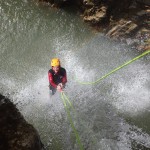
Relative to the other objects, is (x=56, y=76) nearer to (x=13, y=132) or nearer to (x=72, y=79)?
(x=72, y=79)

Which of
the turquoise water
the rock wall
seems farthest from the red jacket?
the rock wall

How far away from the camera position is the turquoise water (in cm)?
690

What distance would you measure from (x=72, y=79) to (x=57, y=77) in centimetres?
126

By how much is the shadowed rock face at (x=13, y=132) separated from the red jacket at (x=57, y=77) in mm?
2854

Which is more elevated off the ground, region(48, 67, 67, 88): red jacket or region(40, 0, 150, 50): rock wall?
region(40, 0, 150, 50): rock wall

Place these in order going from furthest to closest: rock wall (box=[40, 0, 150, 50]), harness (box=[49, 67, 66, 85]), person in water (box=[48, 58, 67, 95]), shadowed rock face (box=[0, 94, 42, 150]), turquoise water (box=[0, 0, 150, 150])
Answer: rock wall (box=[40, 0, 150, 50])
harness (box=[49, 67, 66, 85])
person in water (box=[48, 58, 67, 95])
turquoise water (box=[0, 0, 150, 150])
shadowed rock face (box=[0, 94, 42, 150])

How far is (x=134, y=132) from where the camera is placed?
22.4 feet

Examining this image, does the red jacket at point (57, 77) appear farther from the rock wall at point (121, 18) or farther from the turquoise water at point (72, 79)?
the rock wall at point (121, 18)

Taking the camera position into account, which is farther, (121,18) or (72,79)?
(121,18)

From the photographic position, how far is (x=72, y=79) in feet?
29.9

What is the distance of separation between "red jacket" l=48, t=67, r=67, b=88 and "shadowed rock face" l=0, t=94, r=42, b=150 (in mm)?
2854

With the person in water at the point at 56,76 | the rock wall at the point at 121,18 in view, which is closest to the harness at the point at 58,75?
the person in water at the point at 56,76

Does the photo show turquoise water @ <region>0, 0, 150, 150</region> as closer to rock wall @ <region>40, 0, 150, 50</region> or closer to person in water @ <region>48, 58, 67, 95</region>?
rock wall @ <region>40, 0, 150, 50</region>

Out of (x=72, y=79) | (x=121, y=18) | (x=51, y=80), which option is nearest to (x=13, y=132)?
(x=51, y=80)
